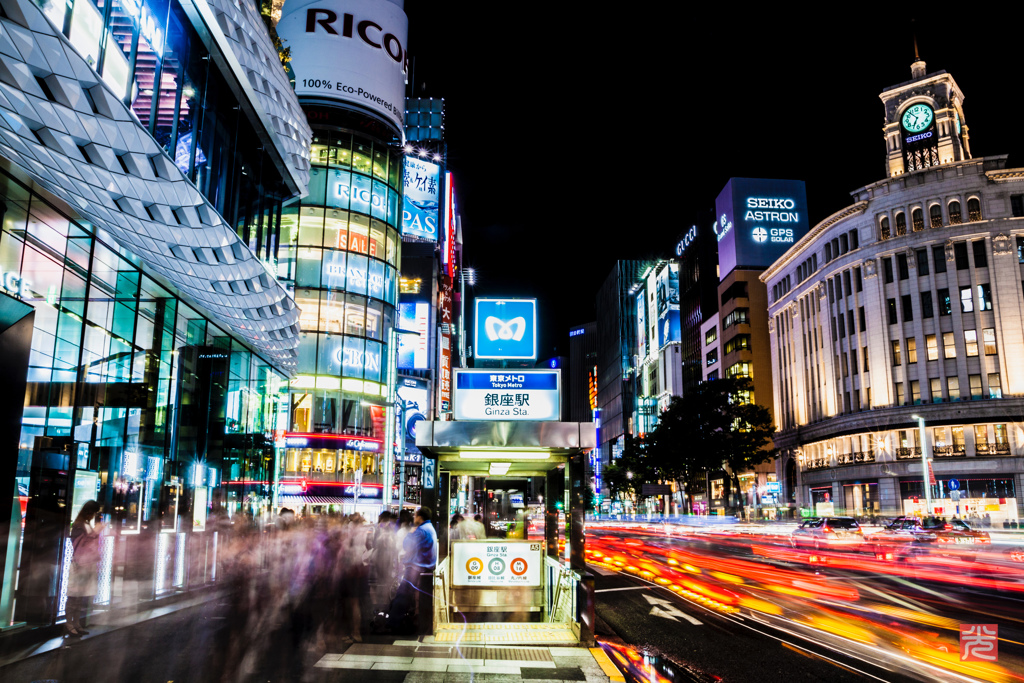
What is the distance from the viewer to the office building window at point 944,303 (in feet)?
206

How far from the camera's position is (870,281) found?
68125mm

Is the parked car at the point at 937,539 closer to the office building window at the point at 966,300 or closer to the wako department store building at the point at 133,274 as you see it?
the wako department store building at the point at 133,274

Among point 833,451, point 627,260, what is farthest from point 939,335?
point 627,260

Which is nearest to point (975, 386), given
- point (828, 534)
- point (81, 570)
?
point (828, 534)

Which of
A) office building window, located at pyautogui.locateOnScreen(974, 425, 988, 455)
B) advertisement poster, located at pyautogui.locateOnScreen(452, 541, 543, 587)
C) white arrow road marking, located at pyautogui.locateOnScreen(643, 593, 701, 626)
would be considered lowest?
white arrow road marking, located at pyautogui.locateOnScreen(643, 593, 701, 626)

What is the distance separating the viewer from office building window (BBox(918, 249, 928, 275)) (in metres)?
64.7

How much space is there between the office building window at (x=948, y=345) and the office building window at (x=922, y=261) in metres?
5.92

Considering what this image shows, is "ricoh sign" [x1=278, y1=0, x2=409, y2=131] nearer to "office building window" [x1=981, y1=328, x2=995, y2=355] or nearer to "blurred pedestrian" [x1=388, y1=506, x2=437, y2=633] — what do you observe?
"blurred pedestrian" [x1=388, y1=506, x2=437, y2=633]

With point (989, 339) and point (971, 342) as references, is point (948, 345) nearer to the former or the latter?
point (971, 342)

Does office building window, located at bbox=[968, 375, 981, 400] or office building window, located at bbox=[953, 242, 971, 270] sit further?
office building window, located at bbox=[953, 242, 971, 270]

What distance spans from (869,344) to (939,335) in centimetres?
599

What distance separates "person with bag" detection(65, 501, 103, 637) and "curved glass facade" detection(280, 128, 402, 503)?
35.5 meters

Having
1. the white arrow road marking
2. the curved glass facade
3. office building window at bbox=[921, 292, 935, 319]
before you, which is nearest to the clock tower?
office building window at bbox=[921, 292, 935, 319]

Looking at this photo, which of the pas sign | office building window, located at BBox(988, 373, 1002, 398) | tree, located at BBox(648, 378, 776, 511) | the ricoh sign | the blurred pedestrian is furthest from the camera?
tree, located at BBox(648, 378, 776, 511)
